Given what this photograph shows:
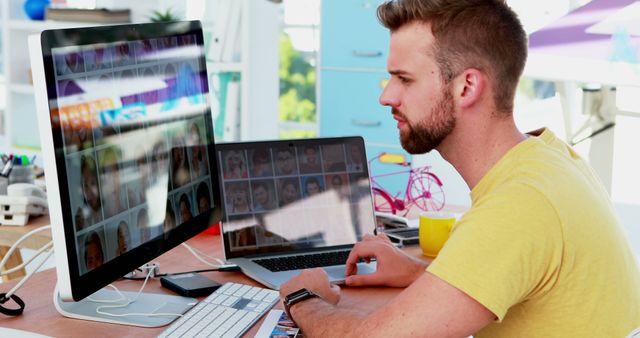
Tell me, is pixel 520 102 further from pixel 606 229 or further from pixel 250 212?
pixel 606 229

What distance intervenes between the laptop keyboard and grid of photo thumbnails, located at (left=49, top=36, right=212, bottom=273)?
6.8 inches

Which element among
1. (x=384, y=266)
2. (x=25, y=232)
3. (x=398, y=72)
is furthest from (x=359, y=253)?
(x=25, y=232)

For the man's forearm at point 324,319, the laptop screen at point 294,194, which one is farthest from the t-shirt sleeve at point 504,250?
the laptop screen at point 294,194

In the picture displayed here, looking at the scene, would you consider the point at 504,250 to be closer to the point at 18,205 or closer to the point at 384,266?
the point at 384,266

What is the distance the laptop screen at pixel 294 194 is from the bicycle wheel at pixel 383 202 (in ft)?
1.07

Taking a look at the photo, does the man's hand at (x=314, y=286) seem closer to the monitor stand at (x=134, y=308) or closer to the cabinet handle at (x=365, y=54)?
the monitor stand at (x=134, y=308)

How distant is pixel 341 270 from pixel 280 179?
246 mm

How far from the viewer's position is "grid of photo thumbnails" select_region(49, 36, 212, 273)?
133cm

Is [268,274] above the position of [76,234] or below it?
below

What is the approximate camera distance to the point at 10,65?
518 centimetres

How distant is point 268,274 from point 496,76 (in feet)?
1.99

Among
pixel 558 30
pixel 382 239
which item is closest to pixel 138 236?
pixel 382 239

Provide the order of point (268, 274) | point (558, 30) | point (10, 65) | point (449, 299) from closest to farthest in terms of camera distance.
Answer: point (449, 299), point (268, 274), point (558, 30), point (10, 65)

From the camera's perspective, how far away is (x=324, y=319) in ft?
4.56
